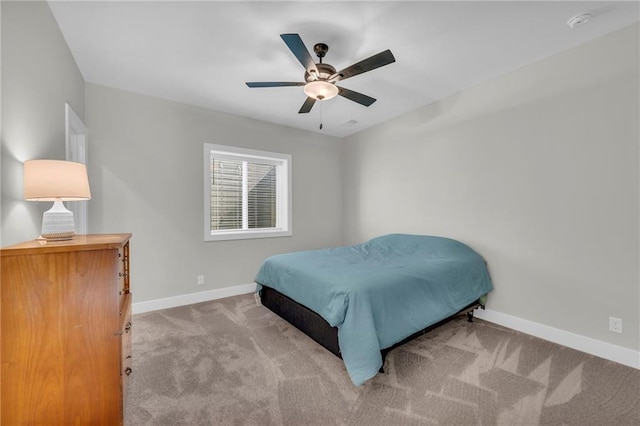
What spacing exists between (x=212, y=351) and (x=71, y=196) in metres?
1.65

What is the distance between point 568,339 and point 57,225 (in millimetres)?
3966

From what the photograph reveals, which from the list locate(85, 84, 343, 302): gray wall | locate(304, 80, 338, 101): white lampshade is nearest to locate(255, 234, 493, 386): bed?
locate(85, 84, 343, 302): gray wall

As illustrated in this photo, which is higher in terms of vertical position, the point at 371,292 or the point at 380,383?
the point at 371,292

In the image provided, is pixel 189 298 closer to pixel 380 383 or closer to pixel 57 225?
pixel 57 225

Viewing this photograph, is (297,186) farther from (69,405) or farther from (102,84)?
(69,405)

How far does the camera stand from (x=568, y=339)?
2424mm

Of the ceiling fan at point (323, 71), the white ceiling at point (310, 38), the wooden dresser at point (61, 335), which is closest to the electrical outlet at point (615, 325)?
the white ceiling at point (310, 38)

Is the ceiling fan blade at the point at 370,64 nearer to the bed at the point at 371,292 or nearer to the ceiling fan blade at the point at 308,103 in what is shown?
the ceiling fan blade at the point at 308,103

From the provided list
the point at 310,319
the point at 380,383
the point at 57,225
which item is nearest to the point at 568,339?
the point at 380,383

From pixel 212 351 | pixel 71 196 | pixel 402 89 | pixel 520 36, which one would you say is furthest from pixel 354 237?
pixel 71 196

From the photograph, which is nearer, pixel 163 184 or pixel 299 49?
pixel 299 49

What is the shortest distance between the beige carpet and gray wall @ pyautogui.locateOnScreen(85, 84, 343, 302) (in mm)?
973

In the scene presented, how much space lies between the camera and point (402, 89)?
321 centimetres

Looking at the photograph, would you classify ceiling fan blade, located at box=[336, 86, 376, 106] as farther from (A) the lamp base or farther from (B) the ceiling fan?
(A) the lamp base
